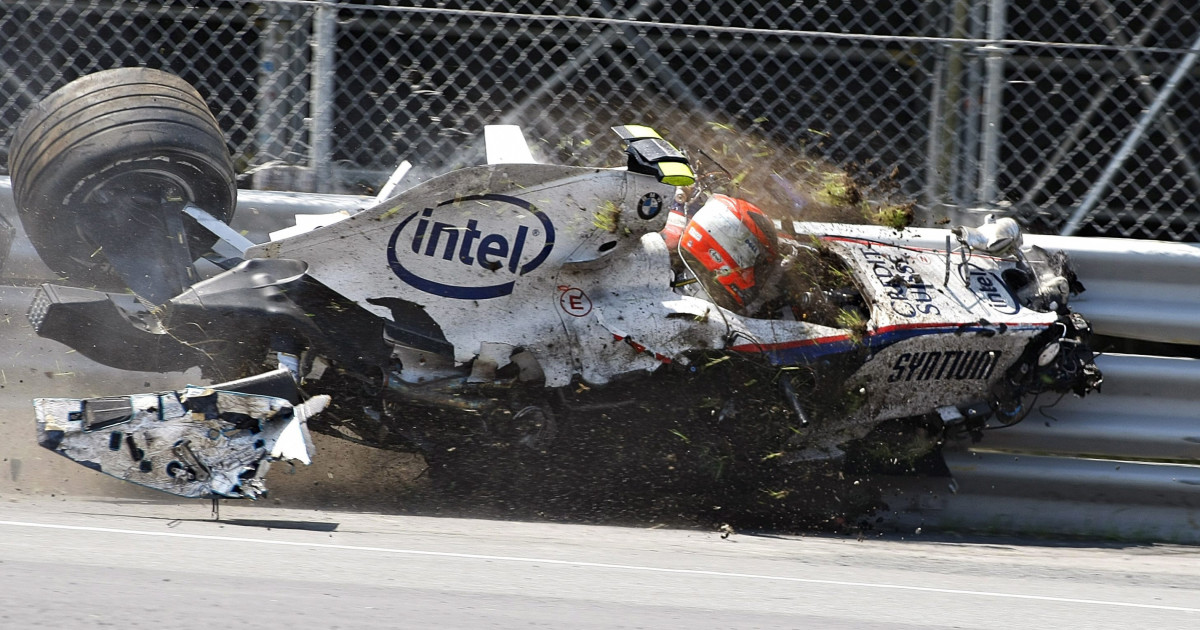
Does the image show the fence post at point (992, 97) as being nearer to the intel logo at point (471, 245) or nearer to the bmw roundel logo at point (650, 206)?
the bmw roundel logo at point (650, 206)

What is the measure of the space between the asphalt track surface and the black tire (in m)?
1.02

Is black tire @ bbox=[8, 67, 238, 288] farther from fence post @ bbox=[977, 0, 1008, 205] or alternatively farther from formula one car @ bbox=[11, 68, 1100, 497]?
fence post @ bbox=[977, 0, 1008, 205]

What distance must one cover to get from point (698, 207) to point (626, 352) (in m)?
0.84

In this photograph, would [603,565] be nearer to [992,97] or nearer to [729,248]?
[729,248]

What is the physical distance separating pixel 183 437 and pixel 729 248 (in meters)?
2.04

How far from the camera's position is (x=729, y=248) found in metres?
4.30

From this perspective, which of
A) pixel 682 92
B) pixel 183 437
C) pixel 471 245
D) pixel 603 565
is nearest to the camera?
pixel 603 565

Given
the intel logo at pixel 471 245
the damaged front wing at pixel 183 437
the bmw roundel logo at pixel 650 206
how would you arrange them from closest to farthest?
the damaged front wing at pixel 183 437
the intel logo at pixel 471 245
the bmw roundel logo at pixel 650 206

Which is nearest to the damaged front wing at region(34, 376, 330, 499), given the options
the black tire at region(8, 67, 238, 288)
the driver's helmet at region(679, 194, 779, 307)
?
the black tire at region(8, 67, 238, 288)

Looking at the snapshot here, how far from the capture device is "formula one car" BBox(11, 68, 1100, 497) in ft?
12.5

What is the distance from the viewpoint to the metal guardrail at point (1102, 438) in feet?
15.4

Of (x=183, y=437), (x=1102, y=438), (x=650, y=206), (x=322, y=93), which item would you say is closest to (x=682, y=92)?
(x=650, y=206)

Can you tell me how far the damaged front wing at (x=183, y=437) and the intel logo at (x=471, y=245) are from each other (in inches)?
26.2

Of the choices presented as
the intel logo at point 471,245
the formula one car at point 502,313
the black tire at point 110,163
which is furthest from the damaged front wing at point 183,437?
the black tire at point 110,163
